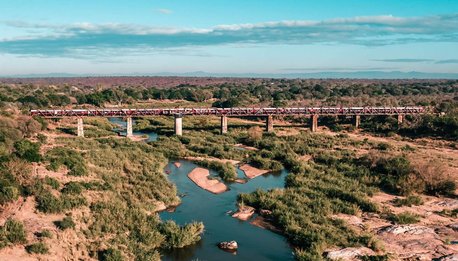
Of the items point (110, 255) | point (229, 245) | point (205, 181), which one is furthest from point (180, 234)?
point (205, 181)

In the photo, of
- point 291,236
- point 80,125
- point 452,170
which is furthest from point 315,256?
point 80,125

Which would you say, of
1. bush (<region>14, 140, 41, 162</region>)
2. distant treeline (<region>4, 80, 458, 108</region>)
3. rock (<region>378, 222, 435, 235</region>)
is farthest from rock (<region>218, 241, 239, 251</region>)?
distant treeline (<region>4, 80, 458, 108</region>)

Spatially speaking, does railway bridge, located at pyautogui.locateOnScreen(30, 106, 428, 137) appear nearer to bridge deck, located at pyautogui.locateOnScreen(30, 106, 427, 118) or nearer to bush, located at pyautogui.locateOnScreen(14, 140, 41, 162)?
bridge deck, located at pyautogui.locateOnScreen(30, 106, 427, 118)

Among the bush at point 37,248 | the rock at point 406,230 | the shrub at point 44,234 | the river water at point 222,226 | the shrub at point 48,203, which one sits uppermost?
the shrub at point 48,203

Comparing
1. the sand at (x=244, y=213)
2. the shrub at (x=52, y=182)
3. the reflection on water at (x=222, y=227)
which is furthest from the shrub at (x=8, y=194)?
the sand at (x=244, y=213)

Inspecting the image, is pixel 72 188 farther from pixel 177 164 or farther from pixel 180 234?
pixel 177 164

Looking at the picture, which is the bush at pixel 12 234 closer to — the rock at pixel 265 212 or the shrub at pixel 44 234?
the shrub at pixel 44 234

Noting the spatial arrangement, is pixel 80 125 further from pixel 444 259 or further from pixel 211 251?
pixel 444 259
